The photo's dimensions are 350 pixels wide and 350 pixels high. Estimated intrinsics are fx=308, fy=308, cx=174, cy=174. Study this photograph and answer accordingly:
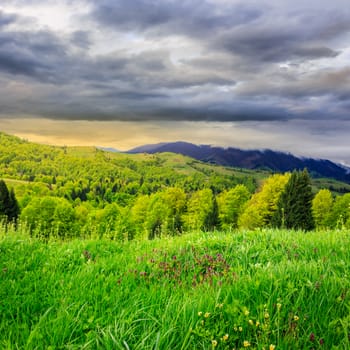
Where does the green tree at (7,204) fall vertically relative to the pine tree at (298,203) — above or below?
below

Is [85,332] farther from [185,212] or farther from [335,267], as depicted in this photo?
[185,212]

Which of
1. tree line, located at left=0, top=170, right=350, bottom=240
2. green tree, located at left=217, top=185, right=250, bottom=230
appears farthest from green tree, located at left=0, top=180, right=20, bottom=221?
green tree, located at left=217, top=185, right=250, bottom=230

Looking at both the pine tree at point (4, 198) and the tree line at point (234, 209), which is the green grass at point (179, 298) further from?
the pine tree at point (4, 198)

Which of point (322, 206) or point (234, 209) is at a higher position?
point (322, 206)

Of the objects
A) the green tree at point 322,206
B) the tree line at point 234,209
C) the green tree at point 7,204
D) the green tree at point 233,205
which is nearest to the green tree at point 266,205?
the tree line at point 234,209

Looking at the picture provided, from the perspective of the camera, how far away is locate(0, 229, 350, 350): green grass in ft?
9.71

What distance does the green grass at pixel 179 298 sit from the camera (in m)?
2.96

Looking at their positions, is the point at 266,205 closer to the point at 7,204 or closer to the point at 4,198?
the point at 7,204

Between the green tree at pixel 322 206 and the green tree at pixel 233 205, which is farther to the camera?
the green tree at pixel 233 205

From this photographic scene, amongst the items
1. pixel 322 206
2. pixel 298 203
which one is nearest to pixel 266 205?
pixel 298 203

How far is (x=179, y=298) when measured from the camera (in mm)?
3945

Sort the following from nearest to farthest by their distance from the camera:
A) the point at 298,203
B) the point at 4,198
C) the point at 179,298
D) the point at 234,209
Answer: the point at 179,298 < the point at 298,203 < the point at 4,198 < the point at 234,209

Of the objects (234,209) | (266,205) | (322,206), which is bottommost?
(234,209)

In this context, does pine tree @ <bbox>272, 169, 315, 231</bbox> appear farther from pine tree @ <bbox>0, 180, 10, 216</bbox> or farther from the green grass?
pine tree @ <bbox>0, 180, 10, 216</bbox>
